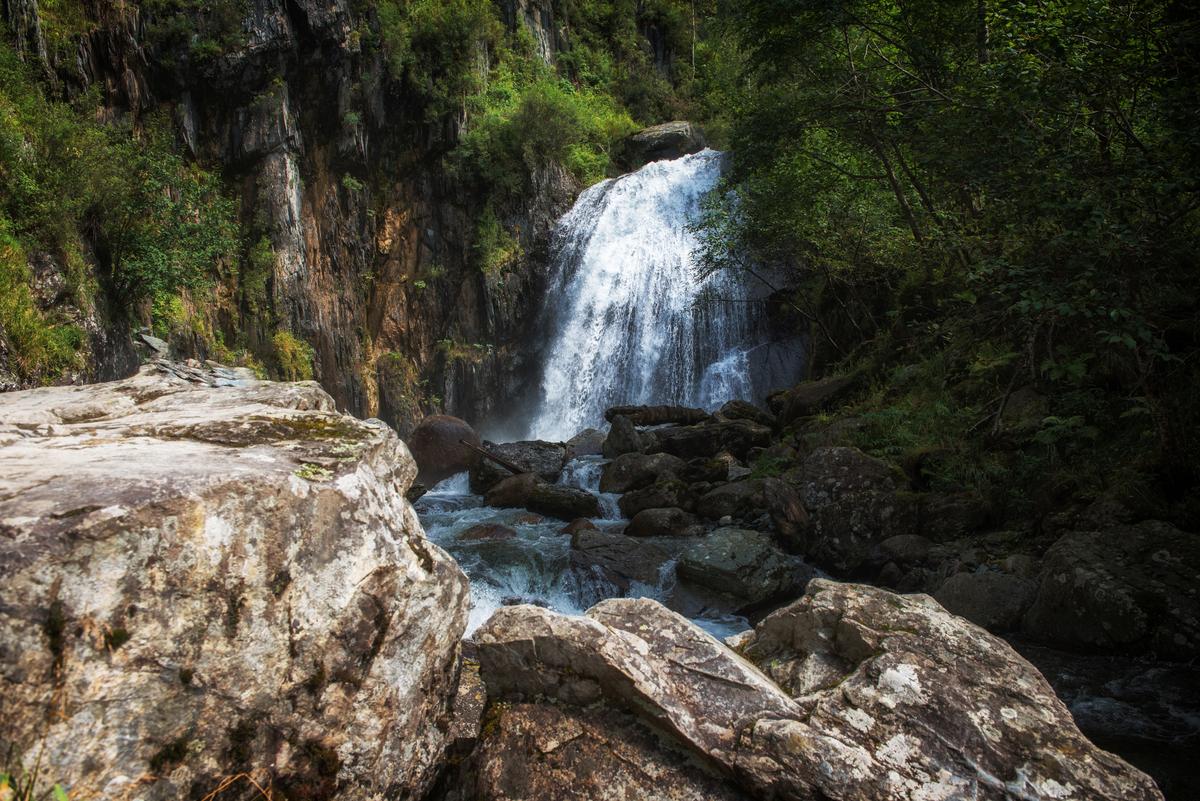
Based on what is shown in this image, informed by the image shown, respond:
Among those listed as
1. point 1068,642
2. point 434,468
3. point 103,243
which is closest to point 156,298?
point 103,243

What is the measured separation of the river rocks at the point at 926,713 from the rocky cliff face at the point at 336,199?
39.1 feet

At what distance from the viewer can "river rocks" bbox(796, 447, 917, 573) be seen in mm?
8766

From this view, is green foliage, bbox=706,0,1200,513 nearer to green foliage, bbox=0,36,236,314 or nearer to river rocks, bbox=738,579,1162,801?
river rocks, bbox=738,579,1162,801

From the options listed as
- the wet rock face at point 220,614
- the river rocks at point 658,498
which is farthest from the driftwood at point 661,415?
the wet rock face at point 220,614

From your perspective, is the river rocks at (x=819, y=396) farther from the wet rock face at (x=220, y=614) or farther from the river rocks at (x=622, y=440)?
the wet rock face at (x=220, y=614)

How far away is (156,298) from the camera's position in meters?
14.0

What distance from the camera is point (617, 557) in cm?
942

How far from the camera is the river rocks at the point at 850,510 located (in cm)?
877

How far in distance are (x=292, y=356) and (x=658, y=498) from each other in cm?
1198

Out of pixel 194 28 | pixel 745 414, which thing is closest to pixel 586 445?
pixel 745 414

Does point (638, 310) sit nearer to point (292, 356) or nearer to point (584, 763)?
point (292, 356)

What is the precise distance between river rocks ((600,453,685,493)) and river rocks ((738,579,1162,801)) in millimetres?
9514

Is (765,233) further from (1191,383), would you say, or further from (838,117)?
(1191,383)

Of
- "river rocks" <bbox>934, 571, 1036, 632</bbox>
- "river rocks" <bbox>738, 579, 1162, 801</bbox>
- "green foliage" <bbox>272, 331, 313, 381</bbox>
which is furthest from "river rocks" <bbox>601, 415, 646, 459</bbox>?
"river rocks" <bbox>738, 579, 1162, 801</bbox>
